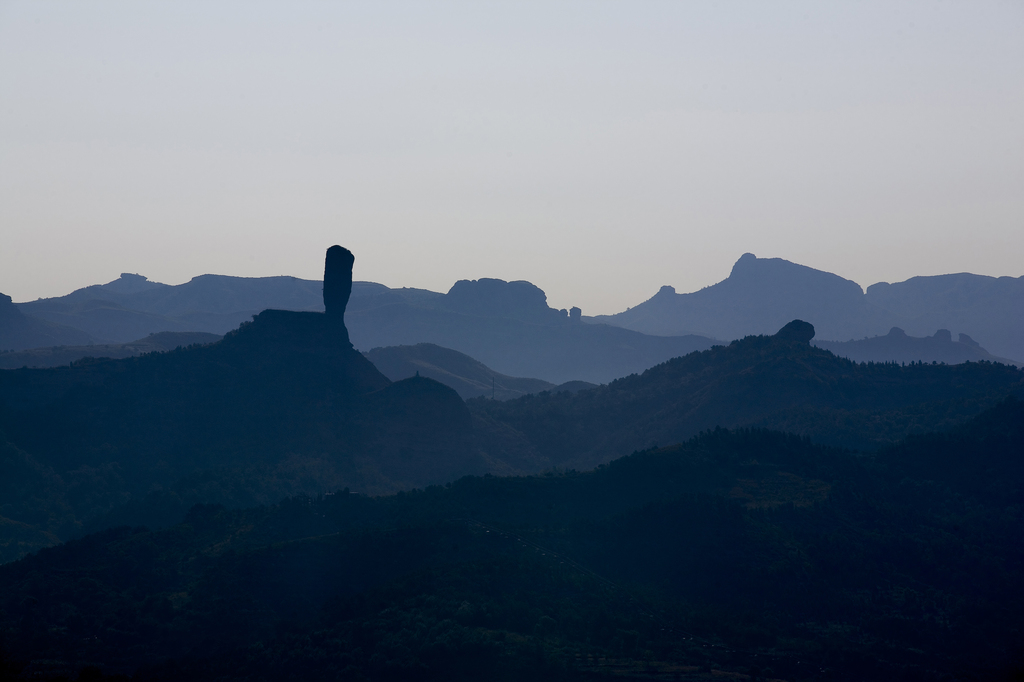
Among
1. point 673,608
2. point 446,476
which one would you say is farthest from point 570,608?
point 446,476

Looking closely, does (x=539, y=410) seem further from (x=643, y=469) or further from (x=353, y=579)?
(x=353, y=579)

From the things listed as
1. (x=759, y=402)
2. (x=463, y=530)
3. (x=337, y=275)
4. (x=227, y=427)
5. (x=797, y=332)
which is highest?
(x=337, y=275)

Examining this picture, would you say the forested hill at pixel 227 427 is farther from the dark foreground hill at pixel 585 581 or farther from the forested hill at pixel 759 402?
the dark foreground hill at pixel 585 581

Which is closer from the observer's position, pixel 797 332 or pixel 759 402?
pixel 759 402

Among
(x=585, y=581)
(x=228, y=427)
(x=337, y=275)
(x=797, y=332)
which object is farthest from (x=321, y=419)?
(x=797, y=332)

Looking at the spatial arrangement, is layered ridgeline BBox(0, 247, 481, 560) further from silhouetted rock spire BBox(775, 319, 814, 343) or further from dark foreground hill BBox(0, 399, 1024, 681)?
silhouetted rock spire BBox(775, 319, 814, 343)

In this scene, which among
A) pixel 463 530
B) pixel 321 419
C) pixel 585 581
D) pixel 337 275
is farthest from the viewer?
pixel 337 275

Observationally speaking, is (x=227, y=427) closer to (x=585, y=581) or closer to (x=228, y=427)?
(x=228, y=427)

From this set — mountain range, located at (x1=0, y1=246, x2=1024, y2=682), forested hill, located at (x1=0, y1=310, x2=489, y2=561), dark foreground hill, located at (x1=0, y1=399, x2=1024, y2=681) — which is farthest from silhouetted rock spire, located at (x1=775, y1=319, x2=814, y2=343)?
dark foreground hill, located at (x1=0, y1=399, x2=1024, y2=681)
